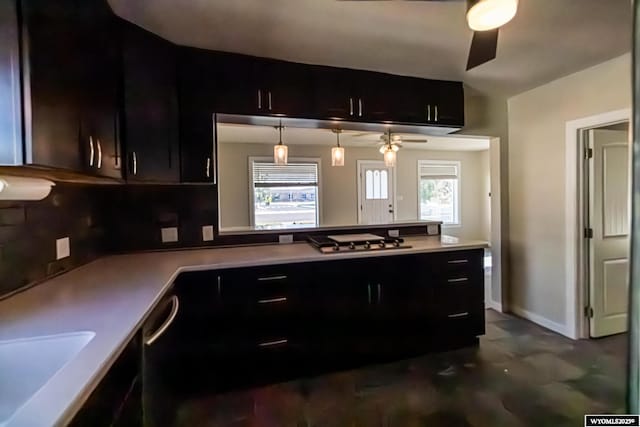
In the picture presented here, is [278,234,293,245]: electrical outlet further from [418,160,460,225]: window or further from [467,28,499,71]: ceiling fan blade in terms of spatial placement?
[418,160,460,225]: window

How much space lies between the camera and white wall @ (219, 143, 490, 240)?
22.3 feet

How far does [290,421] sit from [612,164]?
11.0ft

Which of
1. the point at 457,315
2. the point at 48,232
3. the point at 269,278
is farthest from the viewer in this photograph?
the point at 457,315

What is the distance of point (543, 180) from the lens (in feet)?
11.2

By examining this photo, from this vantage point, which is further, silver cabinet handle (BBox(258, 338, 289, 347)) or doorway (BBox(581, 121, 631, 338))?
doorway (BBox(581, 121, 631, 338))

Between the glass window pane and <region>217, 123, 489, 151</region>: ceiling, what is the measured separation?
2.21 ft

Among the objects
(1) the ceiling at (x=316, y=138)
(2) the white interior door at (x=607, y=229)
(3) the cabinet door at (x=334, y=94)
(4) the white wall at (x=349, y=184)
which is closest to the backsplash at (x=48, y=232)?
(3) the cabinet door at (x=334, y=94)

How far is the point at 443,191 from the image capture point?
8438 mm

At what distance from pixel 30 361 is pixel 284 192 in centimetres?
602

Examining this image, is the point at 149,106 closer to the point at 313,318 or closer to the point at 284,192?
the point at 313,318

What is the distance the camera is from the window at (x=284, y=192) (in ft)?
22.7

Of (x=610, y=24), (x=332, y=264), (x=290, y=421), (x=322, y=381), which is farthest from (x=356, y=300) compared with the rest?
(x=610, y=24)

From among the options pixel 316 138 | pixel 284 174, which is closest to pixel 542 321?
pixel 316 138

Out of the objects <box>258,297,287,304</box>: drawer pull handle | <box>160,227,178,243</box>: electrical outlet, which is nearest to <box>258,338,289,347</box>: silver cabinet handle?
<box>258,297,287,304</box>: drawer pull handle
